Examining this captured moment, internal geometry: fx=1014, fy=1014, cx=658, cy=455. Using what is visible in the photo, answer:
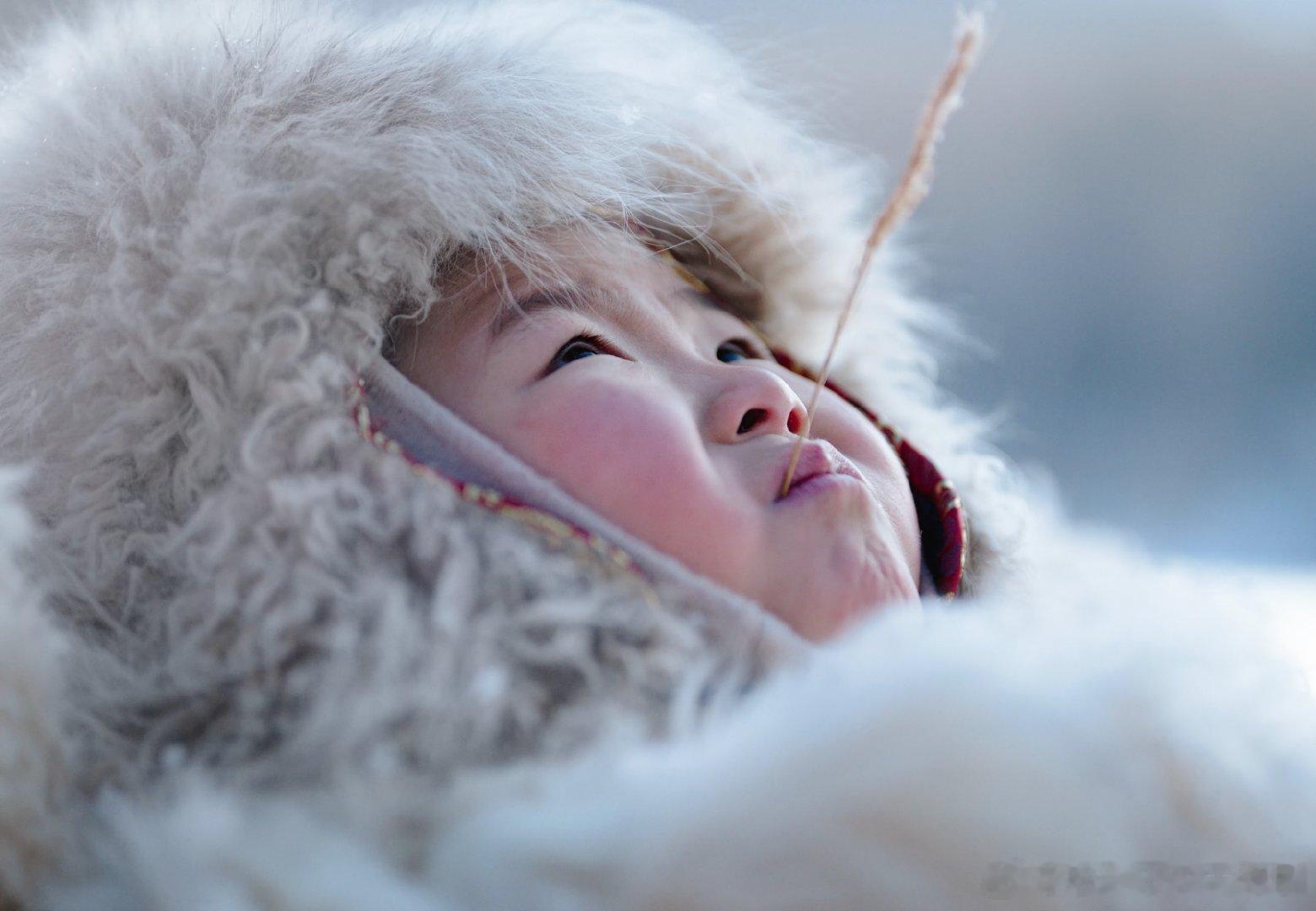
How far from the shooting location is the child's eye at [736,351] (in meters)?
0.71

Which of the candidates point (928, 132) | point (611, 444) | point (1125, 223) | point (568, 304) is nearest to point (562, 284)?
point (568, 304)

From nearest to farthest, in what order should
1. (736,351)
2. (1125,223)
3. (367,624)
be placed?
(367,624)
(736,351)
(1125,223)

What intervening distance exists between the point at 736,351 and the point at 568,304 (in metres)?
0.16

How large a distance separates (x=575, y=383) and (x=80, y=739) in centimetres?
29

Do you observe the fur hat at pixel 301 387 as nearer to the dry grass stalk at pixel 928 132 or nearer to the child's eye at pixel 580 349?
the child's eye at pixel 580 349

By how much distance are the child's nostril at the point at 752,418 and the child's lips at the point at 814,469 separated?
0.03m

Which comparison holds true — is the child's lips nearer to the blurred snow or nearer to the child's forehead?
the child's forehead

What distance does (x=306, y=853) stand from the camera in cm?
39

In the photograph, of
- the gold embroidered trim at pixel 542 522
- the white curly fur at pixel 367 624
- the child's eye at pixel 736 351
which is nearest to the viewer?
the white curly fur at pixel 367 624

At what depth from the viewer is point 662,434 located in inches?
21.3

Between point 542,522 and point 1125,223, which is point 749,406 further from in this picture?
point 1125,223

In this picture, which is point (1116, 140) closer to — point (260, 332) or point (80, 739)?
point (260, 332)

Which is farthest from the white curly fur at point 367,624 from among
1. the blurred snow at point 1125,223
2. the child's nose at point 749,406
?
the blurred snow at point 1125,223

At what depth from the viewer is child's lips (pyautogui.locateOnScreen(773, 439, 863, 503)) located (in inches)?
22.3
